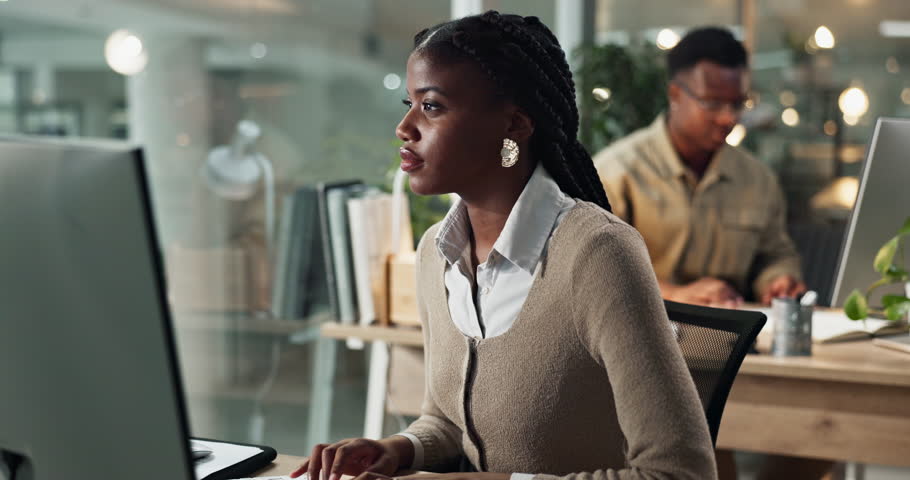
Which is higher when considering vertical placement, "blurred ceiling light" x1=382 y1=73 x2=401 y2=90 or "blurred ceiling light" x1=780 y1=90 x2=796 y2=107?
"blurred ceiling light" x1=382 y1=73 x2=401 y2=90

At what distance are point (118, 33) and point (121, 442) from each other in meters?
2.92

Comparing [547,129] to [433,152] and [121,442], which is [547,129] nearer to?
[433,152]

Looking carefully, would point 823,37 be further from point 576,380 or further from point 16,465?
point 16,465

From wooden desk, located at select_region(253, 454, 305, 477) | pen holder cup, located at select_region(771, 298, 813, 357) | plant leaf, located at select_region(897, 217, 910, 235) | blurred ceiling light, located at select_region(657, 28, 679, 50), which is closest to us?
wooden desk, located at select_region(253, 454, 305, 477)

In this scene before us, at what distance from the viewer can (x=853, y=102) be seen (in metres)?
4.99

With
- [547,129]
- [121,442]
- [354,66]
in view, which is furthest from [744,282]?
[121,442]

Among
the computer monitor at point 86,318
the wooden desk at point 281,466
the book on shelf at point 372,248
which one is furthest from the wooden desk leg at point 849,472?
the computer monitor at point 86,318

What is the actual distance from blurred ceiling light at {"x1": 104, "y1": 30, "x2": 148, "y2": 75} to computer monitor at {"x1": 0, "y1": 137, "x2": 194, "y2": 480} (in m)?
2.77

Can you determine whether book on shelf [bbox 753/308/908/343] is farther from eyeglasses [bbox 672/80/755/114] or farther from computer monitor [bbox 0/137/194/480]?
computer monitor [bbox 0/137/194/480]

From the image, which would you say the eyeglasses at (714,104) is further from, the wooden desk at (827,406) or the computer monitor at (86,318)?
the computer monitor at (86,318)

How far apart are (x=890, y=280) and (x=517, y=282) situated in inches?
49.0

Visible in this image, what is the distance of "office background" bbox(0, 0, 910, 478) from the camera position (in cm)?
342

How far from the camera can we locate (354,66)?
3.81m

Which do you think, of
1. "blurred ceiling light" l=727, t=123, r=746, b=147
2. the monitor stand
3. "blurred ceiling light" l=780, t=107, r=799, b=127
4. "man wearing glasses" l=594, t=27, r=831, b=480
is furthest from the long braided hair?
"blurred ceiling light" l=780, t=107, r=799, b=127
